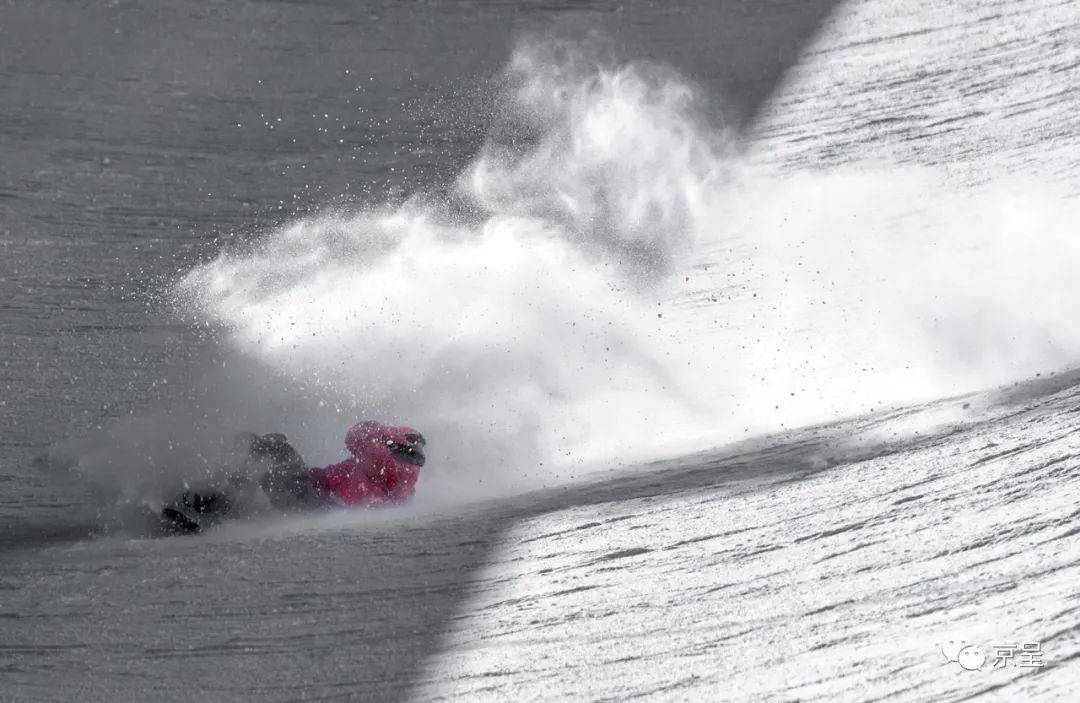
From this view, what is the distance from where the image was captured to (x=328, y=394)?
15.0 feet

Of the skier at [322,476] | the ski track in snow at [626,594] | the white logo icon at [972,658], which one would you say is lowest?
the white logo icon at [972,658]

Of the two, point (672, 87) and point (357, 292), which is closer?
point (357, 292)

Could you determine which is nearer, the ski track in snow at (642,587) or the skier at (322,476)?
the ski track in snow at (642,587)

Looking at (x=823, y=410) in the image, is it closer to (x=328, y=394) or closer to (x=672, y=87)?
(x=328, y=394)

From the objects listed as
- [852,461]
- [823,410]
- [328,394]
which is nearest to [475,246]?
[328,394]

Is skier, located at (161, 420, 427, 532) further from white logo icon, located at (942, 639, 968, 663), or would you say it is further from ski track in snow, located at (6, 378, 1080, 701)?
white logo icon, located at (942, 639, 968, 663)

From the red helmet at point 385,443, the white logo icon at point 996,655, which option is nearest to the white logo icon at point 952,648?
the white logo icon at point 996,655

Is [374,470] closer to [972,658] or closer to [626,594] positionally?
[626,594]

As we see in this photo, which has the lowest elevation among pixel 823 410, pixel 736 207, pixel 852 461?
pixel 852 461

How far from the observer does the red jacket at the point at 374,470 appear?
3.72m

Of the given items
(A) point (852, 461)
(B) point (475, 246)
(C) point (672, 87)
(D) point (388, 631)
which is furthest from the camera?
(C) point (672, 87)

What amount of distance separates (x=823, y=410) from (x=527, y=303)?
4.48 feet

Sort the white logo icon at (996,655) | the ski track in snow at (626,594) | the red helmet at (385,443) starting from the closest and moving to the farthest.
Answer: the white logo icon at (996,655), the ski track in snow at (626,594), the red helmet at (385,443)

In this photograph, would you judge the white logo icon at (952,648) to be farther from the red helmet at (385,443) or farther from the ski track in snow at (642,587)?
the red helmet at (385,443)
